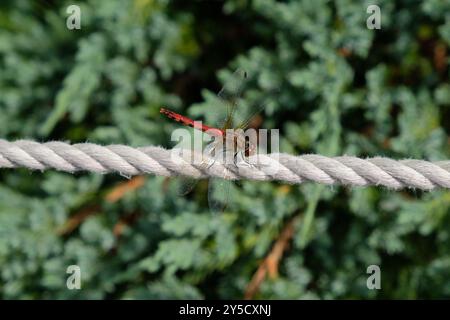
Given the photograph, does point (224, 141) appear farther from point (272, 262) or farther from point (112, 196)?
point (112, 196)

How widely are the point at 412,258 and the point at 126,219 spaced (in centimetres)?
97

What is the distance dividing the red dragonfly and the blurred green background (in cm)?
41

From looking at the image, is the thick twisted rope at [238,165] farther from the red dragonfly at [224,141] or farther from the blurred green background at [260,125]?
the blurred green background at [260,125]

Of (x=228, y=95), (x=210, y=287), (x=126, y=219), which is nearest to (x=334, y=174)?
(x=228, y=95)

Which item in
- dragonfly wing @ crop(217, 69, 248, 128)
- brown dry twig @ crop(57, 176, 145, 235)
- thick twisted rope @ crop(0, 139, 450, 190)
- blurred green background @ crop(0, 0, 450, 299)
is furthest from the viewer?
brown dry twig @ crop(57, 176, 145, 235)

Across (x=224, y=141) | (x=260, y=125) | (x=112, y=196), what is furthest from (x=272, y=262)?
(x=224, y=141)

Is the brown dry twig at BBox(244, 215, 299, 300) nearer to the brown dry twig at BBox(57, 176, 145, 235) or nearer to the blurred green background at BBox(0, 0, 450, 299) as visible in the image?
the blurred green background at BBox(0, 0, 450, 299)

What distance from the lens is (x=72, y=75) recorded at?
76.7 inches

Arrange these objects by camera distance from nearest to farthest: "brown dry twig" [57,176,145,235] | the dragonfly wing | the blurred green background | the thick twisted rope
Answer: the thick twisted rope
the dragonfly wing
the blurred green background
"brown dry twig" [57,176,145,235]

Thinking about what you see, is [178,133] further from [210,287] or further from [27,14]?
[27,14]

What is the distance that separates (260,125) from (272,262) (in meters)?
0.45

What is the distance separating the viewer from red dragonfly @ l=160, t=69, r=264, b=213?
122 cm

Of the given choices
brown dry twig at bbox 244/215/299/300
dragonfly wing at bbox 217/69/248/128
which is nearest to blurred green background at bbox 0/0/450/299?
brown dry twig at bbox 244/215/299/300

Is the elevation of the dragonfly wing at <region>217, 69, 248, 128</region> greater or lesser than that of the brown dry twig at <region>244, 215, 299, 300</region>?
greater
